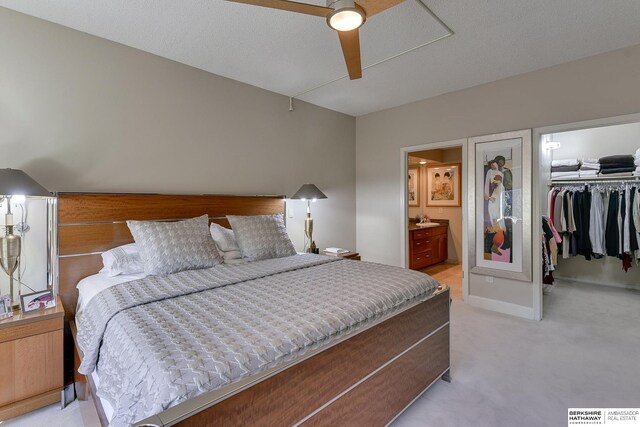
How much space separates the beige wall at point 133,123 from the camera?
7.40 feet

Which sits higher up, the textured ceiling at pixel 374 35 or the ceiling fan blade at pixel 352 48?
the textured ceiling at pixel 374 35

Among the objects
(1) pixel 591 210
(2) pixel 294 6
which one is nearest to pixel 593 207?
(1) pixel 591 210

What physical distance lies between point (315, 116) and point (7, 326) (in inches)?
143

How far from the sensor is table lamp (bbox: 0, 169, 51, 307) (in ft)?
6.09

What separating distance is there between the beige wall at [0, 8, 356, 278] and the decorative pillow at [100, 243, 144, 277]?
0.58 metres

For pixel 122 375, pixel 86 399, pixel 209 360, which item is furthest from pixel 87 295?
pixel 209 360

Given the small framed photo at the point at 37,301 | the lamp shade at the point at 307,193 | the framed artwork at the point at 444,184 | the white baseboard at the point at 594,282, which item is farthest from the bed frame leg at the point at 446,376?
the framed artwork at the point at 444,184

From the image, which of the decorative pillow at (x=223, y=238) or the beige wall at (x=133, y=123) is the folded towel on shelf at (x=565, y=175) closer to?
the beige wall at (x=133, y=123)

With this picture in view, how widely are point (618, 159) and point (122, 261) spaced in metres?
5.91

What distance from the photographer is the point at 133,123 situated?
272 centimetres

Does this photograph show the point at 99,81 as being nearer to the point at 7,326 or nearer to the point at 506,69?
the point at 7,326

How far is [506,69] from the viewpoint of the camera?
322 cm

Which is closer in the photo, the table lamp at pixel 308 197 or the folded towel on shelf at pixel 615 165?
the table lamp at pixel 308 197

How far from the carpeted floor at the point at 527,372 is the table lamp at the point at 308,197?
6.23 ft
